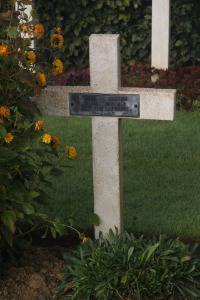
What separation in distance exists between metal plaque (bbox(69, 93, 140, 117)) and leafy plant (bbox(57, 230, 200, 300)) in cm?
69

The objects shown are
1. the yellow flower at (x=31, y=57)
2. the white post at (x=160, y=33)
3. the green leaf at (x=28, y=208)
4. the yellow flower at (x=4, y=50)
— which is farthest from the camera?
the white post at (x=160, y=33)

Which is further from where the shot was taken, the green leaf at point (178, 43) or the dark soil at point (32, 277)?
the green leaf at point (178, 43)

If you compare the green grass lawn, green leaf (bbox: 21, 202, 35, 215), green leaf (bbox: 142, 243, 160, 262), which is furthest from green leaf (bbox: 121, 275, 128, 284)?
the green grass lawn

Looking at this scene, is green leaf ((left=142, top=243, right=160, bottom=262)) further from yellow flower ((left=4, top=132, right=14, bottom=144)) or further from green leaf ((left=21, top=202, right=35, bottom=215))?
yellow flower ((left=4, top=132, right=14, bottom=144))

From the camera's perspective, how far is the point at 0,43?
450 centimetres

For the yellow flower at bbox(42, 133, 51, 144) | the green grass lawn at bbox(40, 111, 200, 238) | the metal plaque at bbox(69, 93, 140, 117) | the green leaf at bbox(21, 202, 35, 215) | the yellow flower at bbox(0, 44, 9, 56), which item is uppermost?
the yellow flower at bbox(0, 44, 9, 56)

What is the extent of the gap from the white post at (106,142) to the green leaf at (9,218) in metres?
0.64

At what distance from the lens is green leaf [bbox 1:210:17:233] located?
433 centimetres

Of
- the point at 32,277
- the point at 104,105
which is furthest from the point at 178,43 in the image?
the point at 32,277

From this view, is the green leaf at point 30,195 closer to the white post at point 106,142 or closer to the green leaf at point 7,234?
the green leaf at point 7,234

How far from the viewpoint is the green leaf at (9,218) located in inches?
171

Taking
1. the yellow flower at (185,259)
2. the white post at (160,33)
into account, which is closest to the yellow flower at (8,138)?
the yellow flower at (185,259)

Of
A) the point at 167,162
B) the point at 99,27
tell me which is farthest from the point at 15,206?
the point at 99,27

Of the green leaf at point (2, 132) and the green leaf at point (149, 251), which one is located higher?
the green leaf at point (2, 132)
